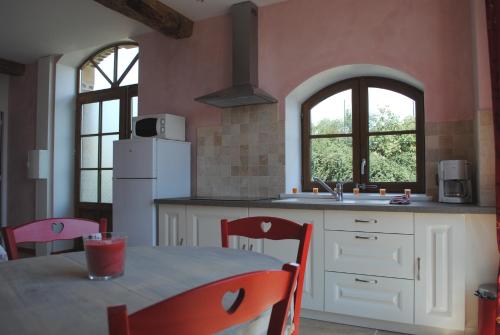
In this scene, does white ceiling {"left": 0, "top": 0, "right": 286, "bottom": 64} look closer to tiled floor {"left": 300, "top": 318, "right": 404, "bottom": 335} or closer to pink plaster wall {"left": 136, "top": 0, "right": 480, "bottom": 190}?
pink plaster wall {"left": 136, "top": 0, "right": 480, "bottom": 190}

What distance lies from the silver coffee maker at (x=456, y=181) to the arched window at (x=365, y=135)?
47 cm

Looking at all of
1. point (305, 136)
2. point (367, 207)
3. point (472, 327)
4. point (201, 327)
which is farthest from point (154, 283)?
point (305, 136)

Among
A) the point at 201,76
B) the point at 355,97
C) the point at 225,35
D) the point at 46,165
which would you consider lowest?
the point at 46,165

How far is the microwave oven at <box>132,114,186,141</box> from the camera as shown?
139 inches

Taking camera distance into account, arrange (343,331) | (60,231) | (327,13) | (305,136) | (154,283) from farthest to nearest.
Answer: (305,136), (327,13), (343,331), (60,231), (154,283)

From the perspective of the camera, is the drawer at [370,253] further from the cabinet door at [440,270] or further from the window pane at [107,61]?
the window pane at [107,61]

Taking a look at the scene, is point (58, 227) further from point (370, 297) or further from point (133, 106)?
point (133, 106)

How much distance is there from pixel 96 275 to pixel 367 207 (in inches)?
71.4

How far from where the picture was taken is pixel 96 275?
0.97 meters

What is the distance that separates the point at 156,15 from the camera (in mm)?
3414

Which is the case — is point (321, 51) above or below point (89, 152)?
above

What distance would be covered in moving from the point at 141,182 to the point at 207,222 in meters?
0.77

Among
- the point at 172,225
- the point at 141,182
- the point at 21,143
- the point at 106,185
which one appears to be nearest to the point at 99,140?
the point at 106,185

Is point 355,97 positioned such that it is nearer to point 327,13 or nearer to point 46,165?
point 327,13
